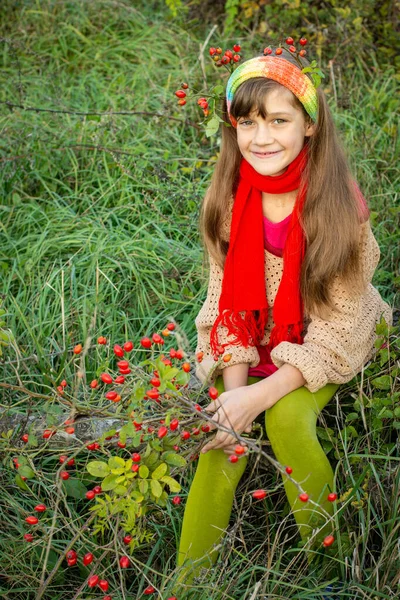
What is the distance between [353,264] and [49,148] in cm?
194

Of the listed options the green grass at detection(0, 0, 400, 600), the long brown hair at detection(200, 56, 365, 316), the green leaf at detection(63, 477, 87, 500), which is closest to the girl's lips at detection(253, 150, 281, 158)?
the long brown hair at detection(200, 56, 365, 316)

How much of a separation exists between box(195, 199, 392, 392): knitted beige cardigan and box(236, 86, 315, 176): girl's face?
0.89 ft

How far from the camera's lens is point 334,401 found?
7.94ft

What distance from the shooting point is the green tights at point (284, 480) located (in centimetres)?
202

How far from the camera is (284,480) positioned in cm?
205

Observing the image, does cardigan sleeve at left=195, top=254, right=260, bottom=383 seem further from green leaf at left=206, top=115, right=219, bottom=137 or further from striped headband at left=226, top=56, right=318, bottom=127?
striped headband at left=226, top=56, right=318, bottom=127

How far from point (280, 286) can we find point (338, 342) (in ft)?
0.75

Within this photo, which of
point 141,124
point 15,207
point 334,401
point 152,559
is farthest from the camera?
point 141,124

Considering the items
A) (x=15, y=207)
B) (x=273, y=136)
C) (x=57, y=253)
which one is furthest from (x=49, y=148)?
(x=273, y=136)

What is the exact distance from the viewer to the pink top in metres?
2.27

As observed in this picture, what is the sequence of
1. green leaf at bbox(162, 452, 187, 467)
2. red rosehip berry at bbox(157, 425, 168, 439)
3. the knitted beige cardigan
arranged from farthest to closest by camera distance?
1. the knitted beige cardigan
2. green leaf at bbox(162, 452, 187, 467)
3. red rosehip berry at bbox(157, 425, 168, 439)

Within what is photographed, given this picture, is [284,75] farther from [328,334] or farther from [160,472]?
[160,472]

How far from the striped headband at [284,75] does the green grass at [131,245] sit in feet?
2.23

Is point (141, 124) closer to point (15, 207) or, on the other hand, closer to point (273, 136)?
point (15, 207)
